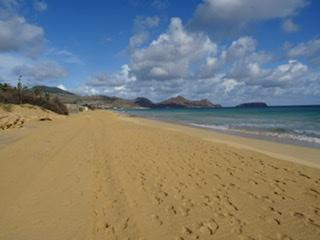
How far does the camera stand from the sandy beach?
4.66 meters

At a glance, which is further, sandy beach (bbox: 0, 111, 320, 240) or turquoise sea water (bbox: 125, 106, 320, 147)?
turquoise sea water (bbox: 125, 106, 320, 147)

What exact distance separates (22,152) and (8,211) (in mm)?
6354

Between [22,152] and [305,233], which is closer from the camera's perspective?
[305,233]

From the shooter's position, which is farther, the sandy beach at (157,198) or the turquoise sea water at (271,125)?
the turquoise sea water at (271,125)

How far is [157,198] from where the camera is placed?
20.2 ft

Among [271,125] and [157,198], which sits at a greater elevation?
[157,198]

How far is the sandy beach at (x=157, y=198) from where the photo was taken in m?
4.66

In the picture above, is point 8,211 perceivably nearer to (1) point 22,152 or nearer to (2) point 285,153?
(1) point 22,152

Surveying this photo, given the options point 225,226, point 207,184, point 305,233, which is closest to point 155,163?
point 207,184

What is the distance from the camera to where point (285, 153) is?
12328mm

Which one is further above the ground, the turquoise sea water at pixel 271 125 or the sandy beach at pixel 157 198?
the sandy beach at pixel 157 198

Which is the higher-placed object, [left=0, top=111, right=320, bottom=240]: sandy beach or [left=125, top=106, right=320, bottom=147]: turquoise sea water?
[left=0, top=111, right=320, bottom=240]: sandy beach

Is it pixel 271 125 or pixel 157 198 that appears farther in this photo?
Result: pixel 271 125

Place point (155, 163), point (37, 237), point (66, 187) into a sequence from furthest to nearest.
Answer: point (155, 163)
point (66, 187)
point (37, 237)
